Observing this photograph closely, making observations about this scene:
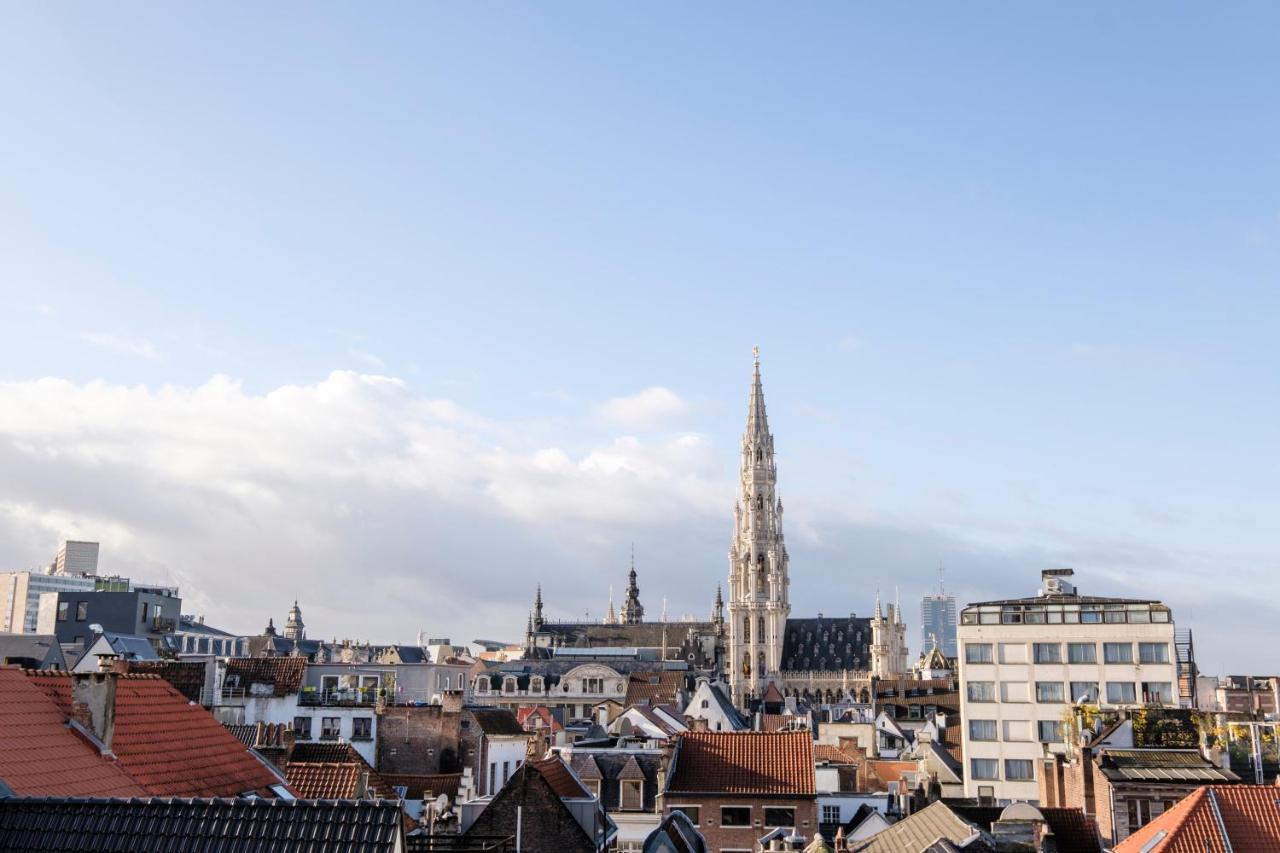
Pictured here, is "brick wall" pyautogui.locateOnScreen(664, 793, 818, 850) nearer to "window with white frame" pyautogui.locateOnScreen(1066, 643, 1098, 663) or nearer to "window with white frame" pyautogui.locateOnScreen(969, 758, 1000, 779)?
"window with white frame" pyautogui.locateOnScreen(969, 758, 1000, 779)

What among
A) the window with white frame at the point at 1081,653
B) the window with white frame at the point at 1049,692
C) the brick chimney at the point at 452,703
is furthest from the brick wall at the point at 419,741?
the window with white frame at the point at 1081,653

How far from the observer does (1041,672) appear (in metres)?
75.7

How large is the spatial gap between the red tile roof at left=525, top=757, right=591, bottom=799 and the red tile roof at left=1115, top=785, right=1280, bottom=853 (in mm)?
15461

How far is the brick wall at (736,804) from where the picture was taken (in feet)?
153

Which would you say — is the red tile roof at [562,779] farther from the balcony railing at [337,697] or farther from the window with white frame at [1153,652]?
the window with white frame at [1153,652]

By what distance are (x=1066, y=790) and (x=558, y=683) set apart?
13466cm

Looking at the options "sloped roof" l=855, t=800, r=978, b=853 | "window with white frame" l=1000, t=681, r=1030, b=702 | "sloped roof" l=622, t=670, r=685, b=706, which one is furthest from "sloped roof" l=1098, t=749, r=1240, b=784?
"sloped roof" l=622, t=670, r=685, b=706

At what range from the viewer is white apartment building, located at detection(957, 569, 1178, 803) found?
7425cm

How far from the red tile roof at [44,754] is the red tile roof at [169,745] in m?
0.58

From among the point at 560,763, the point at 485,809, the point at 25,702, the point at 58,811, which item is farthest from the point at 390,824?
the point at 560,763

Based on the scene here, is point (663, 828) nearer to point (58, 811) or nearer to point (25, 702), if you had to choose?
point (25, 702)

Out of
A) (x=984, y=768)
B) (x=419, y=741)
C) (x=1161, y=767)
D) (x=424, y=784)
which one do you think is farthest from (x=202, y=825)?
(x=984, y=768)

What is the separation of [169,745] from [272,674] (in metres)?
26.3

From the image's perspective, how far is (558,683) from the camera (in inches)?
6939
